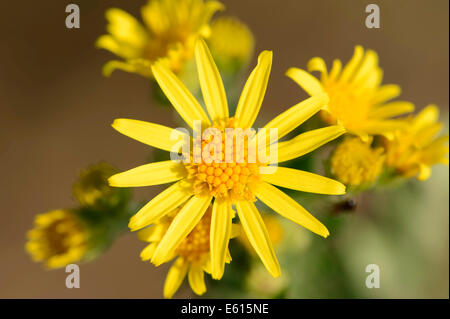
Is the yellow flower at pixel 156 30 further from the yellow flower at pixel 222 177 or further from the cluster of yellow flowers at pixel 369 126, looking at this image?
the cluster of yellow flowers at pixel 369 126

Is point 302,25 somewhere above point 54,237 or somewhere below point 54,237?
above

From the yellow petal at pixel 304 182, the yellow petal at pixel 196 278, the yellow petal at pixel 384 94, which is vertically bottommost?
the yellow petal at pixel 196 278

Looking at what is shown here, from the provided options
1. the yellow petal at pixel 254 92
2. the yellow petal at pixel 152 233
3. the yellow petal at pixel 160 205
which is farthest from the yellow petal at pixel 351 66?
the yellow petal at pixel 152 233

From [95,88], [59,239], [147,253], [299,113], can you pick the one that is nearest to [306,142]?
[299,113]

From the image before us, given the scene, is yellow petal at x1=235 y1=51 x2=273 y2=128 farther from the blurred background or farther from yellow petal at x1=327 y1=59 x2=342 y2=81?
the blurred background

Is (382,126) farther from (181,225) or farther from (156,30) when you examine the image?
(156,30)
